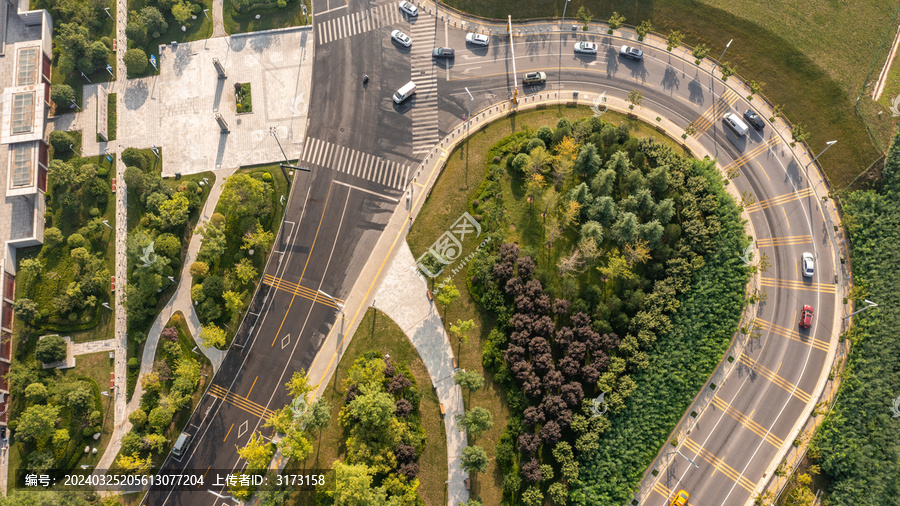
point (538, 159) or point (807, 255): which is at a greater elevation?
point (807, 255)

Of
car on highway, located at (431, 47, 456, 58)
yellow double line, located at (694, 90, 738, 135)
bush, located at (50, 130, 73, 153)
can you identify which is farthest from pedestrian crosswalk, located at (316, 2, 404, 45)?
yellow double line, located at (694, 90, 738, 135)

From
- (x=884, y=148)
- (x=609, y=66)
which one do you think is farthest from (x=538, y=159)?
(x=884, y=148)

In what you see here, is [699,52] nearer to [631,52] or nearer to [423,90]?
[631,52]

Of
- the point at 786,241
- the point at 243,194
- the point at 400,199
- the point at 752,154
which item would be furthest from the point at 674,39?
the point at 243,194

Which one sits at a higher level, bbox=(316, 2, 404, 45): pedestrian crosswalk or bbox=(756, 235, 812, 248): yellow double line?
bbox=(756, 235, 812, 248): yellow double line

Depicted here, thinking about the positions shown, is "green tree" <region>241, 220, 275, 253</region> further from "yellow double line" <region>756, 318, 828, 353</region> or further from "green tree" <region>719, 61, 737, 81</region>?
"green tree" <region>719, 61, 737, 81</region>

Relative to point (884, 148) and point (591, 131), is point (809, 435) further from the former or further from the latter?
point (591, 131)
